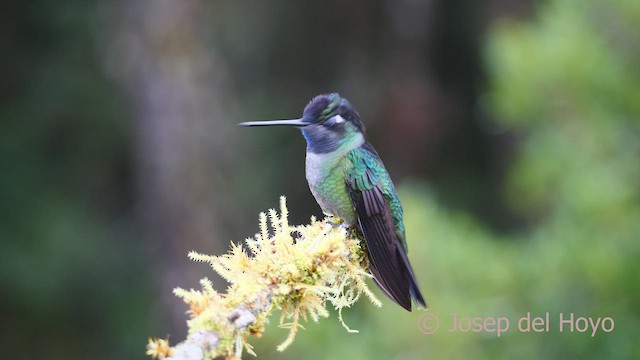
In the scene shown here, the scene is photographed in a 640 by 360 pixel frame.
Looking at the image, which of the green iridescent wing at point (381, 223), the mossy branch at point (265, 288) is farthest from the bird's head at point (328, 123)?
the mossy branch at point (265, 288)

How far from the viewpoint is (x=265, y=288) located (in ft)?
7.97

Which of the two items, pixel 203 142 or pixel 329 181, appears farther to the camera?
pixel 203 142

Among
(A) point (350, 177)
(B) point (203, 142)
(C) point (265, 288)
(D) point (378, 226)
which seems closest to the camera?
(C) point (265, 288)

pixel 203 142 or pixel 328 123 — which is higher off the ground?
pixel 203 142

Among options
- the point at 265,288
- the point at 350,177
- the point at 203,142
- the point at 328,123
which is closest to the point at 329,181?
the point at 350,177

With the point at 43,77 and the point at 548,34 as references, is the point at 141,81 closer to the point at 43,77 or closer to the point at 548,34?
the point at 43,77

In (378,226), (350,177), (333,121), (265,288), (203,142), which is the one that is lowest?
(265,288)

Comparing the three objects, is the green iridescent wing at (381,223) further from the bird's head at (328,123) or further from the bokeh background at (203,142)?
the bokeh background at (203,142)

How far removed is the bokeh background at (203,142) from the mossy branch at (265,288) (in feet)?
9.56

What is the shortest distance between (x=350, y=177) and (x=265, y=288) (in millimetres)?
1284

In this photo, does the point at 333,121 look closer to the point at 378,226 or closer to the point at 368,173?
the point at 368,173

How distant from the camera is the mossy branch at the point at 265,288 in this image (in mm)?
1979

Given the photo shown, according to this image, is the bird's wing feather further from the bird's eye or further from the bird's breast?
the bird's eye

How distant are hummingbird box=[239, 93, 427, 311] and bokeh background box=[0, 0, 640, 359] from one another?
84.6 inches
